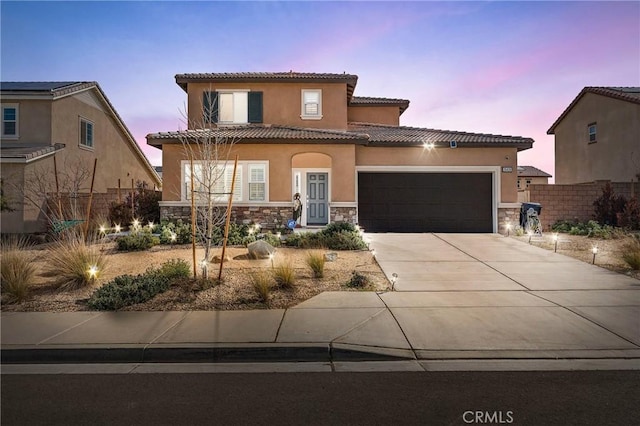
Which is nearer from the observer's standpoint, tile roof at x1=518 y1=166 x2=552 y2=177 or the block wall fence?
the block wall fence

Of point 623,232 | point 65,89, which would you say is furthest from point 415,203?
point 65,89

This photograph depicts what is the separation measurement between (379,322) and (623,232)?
1390cm

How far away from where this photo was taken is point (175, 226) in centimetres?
1611

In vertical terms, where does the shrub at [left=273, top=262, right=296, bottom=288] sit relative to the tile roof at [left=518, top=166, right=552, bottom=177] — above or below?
below

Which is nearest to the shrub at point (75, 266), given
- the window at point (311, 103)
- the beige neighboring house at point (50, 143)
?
the beige neighboring house at point (50, 143)

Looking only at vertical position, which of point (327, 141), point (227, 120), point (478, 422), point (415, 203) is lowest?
point (478, 422)

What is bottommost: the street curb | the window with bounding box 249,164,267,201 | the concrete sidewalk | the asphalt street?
the asphalt street

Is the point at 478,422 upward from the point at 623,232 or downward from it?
downward

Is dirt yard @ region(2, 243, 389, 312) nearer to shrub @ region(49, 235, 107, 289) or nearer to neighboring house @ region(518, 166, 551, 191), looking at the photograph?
shrub @ region(49, 235, 107, 289)

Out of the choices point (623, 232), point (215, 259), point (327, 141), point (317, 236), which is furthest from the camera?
point (327, 141)

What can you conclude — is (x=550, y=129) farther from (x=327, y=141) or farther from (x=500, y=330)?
(x=500, y=330)

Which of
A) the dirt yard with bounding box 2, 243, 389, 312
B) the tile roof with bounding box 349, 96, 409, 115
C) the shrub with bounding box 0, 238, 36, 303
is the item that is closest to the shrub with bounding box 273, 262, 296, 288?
the dirt yard with bounding box 2, 243, 389, 312

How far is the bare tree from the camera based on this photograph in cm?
888

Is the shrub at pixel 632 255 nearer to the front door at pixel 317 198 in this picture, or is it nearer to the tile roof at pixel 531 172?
the front door at pixel 317 198
